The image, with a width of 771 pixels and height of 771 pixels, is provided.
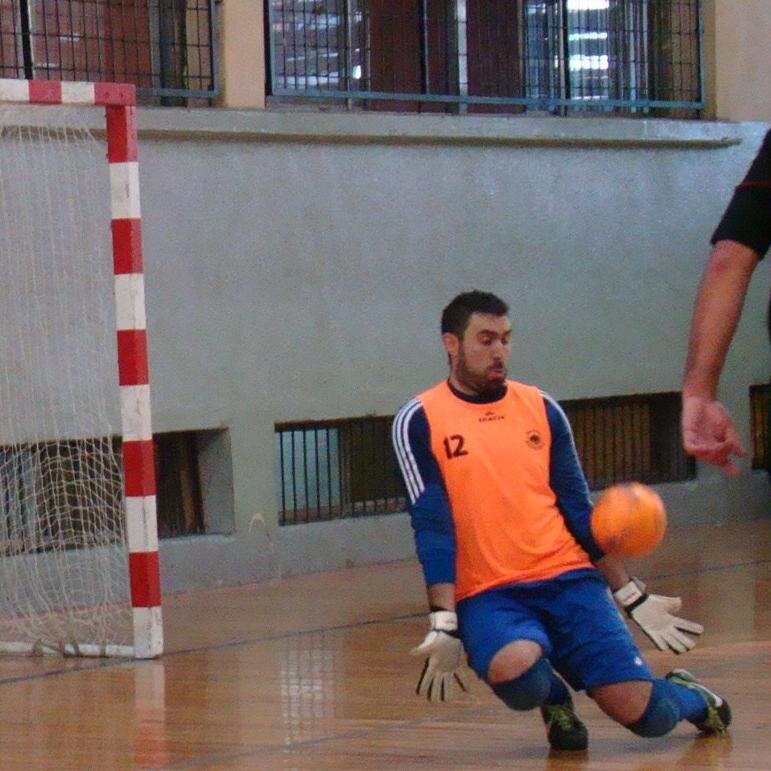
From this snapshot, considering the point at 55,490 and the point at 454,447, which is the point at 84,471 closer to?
the point at 55,490

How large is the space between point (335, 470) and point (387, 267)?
1487 mm

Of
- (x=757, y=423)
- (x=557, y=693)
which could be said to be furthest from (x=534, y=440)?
(x=757, y=423)

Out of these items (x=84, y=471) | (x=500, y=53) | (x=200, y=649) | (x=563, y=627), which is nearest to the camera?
(x=563, y=627)

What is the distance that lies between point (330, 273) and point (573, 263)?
7.72ft

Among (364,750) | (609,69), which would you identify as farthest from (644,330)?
(364,750)

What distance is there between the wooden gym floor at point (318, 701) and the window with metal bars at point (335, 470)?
147 cm

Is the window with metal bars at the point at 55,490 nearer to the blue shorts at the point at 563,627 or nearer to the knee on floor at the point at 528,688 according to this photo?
the blue shorts at the point at 563,627

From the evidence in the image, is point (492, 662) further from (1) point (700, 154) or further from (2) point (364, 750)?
(1) point (700, 154)

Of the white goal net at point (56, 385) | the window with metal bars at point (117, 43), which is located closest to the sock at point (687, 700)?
the white goal net at point (56, 385)

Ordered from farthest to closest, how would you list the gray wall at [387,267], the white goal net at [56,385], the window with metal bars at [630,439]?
1. the window with metal bars at [630,439]
2. the gray wall at [387,267]
3. the white goal net at [56,385]

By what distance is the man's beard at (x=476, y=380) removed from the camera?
6.80m

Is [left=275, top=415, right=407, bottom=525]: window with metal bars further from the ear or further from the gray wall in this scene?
the ear

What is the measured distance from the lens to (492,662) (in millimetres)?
6473

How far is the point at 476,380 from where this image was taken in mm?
6820
